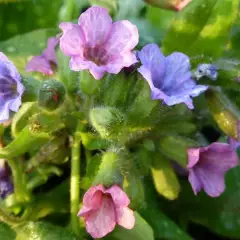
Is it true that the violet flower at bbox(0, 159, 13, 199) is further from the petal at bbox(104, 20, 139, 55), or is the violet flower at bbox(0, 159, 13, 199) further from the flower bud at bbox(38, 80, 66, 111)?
the petal at bbox(104, 20, 139, 55)

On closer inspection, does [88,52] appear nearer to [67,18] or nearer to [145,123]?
[145,123]

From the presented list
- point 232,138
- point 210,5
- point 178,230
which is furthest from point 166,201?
point 210,5

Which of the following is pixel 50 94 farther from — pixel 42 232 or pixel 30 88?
pixel 42 232

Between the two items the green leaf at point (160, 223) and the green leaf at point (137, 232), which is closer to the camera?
the green leaf at point (137, 232)

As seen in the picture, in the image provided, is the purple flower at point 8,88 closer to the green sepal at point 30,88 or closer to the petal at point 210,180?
the green sepal at point 30,88

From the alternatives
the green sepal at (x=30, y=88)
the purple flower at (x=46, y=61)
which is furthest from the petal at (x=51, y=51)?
the green sepal at (x=30, y=88)

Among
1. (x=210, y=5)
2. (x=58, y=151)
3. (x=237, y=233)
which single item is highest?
(x=210, y=5)
